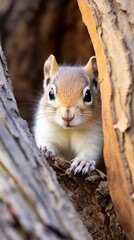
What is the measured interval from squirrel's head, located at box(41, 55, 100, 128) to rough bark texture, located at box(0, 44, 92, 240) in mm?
1096

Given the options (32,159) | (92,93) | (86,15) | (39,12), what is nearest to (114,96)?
(32,159)

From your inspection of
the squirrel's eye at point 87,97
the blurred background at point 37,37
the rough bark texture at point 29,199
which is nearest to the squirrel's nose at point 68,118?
the squirrel's eye at point 87,97

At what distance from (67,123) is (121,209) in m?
1.08

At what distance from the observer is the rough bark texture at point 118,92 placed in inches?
105

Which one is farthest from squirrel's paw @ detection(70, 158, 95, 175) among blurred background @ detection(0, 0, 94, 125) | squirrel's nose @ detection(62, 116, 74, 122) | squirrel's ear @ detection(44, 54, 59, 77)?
blurred background @ detection(0, 0, 94, 125)

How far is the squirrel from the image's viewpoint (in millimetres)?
3857

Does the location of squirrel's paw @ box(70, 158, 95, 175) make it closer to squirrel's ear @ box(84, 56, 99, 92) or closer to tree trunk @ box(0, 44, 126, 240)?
tree trunk @ box(0, 44, 126, 240)

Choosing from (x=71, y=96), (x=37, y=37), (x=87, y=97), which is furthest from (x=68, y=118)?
(x=37, y=37)

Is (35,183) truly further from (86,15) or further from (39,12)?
(39,12)

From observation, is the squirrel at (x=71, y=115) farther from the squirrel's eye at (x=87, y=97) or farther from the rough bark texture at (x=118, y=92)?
the rough bark texture at (x=118, y=92)

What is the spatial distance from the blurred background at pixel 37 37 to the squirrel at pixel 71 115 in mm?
2142

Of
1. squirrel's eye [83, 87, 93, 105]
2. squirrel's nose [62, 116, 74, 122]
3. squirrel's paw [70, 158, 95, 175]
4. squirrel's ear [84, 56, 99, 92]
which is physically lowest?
squirrel's paw [70, 158, 95, 175]

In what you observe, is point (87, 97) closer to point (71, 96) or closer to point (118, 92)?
point (71, 96)

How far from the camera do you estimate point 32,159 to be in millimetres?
2539
